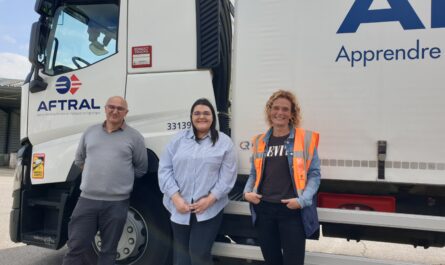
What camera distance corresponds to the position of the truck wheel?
11.3ft

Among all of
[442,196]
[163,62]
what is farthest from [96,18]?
[442,196]

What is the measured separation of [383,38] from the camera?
2.78 metres

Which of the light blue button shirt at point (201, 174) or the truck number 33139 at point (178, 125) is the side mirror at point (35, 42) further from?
the light blue button shirt at point (201, 174)

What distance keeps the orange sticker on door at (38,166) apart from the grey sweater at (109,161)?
0.63m

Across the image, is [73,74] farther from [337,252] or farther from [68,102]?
[337,252]

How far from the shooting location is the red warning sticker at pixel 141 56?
3454 mm

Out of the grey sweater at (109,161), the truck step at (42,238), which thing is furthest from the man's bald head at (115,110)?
the truck step at (42,238)

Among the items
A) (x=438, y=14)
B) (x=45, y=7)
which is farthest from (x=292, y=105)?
(x=45, y=7)

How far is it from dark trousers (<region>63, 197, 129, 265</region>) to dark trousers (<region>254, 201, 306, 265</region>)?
1192 mm

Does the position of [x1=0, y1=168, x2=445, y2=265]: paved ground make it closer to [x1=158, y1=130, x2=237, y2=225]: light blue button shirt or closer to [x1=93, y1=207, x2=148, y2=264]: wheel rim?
[x1=93, y1=207, x2=148, y2=264]: wheel rim

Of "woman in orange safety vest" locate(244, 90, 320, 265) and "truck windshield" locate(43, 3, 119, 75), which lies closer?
"woman in orange safety vest" locate(244, 90, 320, 265)

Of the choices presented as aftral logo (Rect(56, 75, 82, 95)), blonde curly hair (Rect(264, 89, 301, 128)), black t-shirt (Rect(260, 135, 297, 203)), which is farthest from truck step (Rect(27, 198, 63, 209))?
blonde curly hair (Rect(264, 89, 301, 128))

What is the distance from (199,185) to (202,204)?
139 mm

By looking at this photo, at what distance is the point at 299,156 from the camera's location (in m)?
2.55
